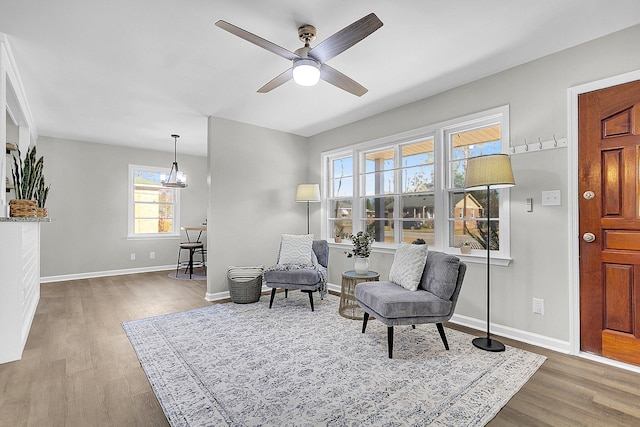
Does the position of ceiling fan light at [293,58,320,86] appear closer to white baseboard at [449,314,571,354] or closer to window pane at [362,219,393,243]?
window pane at [362,219,393,243]

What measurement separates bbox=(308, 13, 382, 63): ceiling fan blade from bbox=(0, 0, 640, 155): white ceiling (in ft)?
0.88

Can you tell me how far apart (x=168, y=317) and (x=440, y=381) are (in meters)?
2.91

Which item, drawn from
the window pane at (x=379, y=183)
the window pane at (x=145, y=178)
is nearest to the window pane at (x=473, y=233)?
the window pane at (x=379, y=183)

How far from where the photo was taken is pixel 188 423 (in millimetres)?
1720

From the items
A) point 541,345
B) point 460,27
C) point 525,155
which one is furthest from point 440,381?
point 460,27

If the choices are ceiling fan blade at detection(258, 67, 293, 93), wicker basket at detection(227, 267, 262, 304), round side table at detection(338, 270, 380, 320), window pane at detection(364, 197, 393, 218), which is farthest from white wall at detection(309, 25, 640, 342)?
wicker basket at detection(227, 267, 262, 304)

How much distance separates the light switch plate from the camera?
2677 mm

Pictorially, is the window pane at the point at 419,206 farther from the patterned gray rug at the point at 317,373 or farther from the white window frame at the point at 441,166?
the patterned gray rug at the point at 317,373

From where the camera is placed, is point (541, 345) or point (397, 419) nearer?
point (397, 419)

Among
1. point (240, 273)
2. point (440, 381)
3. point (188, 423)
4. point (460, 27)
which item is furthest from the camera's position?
point (240, 273)

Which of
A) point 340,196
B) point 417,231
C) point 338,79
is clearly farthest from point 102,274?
point 338,79

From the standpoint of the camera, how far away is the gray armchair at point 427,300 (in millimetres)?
2510

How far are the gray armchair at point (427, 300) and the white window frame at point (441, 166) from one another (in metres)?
0.75

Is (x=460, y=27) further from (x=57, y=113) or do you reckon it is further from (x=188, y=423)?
(x=57, y=113)
